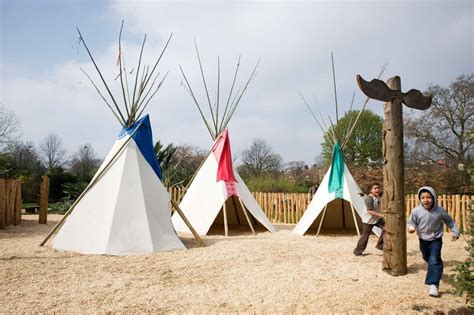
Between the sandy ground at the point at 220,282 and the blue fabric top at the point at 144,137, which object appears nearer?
the sandy ground at the point at 220,282

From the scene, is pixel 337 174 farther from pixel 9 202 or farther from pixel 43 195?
pixel 9 202

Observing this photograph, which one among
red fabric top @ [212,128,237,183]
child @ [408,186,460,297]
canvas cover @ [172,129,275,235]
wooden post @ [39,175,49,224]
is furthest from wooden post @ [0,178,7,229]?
child @ [408,186,460,297]

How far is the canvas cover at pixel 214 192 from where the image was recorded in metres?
8.09

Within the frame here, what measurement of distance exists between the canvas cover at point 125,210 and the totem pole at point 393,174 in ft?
10.3

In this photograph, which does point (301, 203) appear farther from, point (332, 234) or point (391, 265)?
point (391, 265)

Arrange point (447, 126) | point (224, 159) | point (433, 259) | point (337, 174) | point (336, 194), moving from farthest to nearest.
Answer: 1. point (447, 126)
2. point (224, 159)
3. point (337, 174)
4. point (336, 194)
5. point (433, 259)

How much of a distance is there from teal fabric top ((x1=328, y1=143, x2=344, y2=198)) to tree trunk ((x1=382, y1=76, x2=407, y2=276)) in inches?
142

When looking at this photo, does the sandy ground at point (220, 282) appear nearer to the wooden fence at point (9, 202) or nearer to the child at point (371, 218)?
the child at point (371, 218)

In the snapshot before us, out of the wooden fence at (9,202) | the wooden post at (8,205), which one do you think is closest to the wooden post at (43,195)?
the wooden fence at (9,202)

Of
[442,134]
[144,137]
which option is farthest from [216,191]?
[442,134]

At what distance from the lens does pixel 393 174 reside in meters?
4.19

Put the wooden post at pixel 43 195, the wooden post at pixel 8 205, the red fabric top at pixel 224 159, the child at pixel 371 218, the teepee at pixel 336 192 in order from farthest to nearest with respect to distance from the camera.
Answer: the wooden post at pixel 43 195 → the wooden post at pixel 8 205 → the red fabric top at pixel 224 159 → the teepee at pixel 336 192 → the child at pixel 371 218

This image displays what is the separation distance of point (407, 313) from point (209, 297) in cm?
173

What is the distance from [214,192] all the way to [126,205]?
9.45ft
